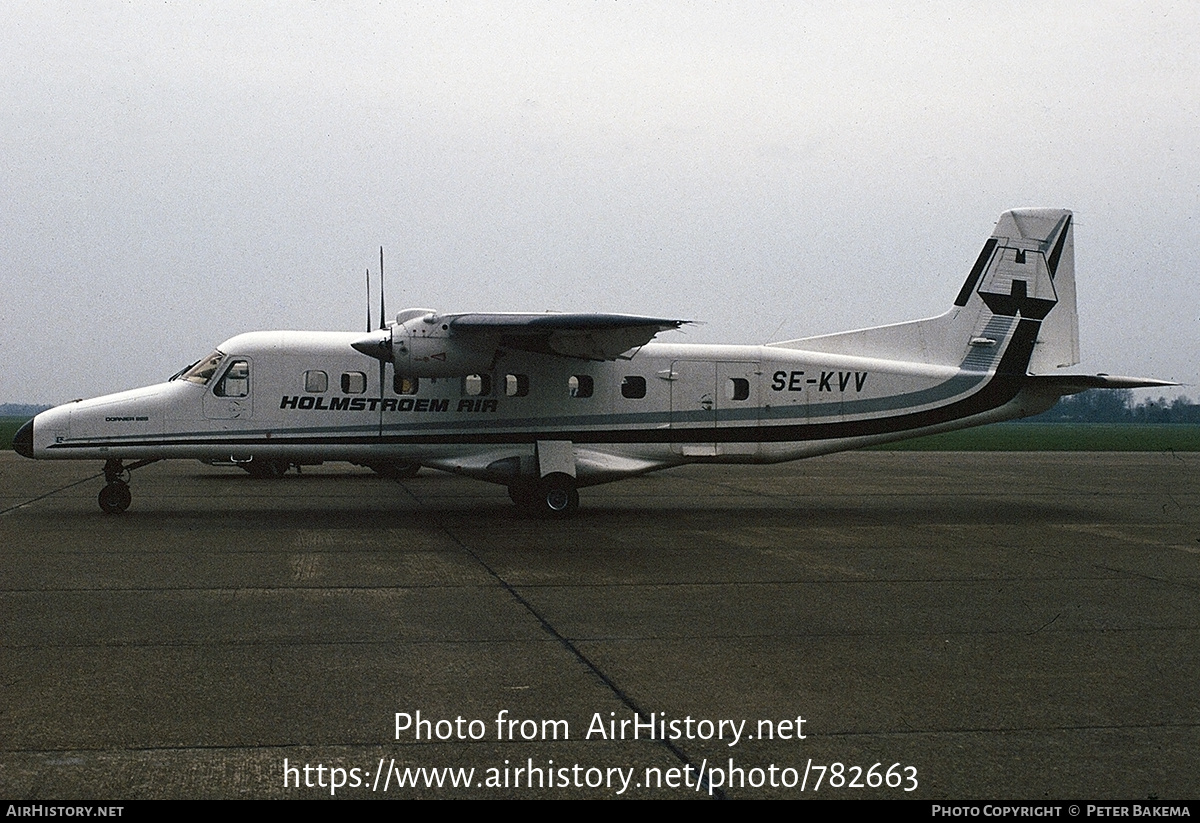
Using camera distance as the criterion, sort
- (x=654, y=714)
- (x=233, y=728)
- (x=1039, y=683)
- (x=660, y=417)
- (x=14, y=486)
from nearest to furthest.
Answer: (x=233, y=728) < (x=654, y=714) < (x=1039, y=683) < (x=660, y=417) < (x=14, y=486)

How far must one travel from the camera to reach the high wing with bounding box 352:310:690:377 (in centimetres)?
1630

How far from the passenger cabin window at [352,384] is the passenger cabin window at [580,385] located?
312cm

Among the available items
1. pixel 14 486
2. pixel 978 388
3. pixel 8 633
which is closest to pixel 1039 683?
pixel 8 633

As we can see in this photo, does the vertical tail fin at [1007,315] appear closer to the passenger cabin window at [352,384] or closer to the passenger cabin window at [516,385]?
the passenger cabin window at [516,385]

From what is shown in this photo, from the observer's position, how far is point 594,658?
7.93 m

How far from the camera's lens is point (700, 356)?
1845cm

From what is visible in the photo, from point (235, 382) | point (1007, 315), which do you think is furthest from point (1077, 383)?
point (235, 382)

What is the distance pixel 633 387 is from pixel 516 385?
72.6 inches

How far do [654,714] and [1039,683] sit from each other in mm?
2579

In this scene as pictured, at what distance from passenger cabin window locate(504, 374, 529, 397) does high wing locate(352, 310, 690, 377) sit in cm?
44

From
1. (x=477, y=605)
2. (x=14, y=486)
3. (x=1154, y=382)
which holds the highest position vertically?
(x=1154, y=382)

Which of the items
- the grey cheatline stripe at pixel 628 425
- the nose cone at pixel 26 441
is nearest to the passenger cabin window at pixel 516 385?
the grey cheatline stripe at pixel 628 425

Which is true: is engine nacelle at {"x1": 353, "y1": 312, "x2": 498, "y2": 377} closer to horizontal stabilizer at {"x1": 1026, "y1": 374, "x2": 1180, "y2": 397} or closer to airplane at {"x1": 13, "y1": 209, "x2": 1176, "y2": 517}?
airplane at {"x1": 13, "y1": 209, "x2": 1176, "y2": 517}

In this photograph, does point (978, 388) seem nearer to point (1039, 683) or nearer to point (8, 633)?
point (1039, 683)
